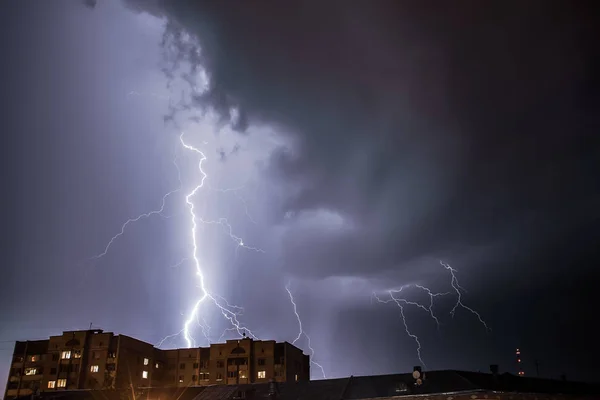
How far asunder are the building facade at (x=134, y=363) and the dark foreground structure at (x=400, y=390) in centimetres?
3546

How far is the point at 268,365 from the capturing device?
302ft

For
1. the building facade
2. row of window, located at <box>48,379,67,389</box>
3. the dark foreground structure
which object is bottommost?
the dark foreground structure

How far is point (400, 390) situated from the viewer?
41344 mm

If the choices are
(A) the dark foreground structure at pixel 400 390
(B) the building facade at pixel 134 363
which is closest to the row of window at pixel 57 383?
(B) the building facade at pixel 134 363

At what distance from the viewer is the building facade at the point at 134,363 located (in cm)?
8562

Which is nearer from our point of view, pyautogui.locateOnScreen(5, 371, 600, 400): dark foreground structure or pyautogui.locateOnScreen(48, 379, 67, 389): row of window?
pyautogui.locateOnScreen(5, 371, 600, 400): dark foreground structure

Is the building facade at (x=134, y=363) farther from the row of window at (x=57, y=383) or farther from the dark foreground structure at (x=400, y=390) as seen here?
the dark foreground structure at (x=400, y=390)

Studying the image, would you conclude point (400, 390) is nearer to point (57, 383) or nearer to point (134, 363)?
point (134, 363)

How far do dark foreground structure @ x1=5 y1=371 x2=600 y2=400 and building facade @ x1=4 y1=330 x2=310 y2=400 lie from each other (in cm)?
3546

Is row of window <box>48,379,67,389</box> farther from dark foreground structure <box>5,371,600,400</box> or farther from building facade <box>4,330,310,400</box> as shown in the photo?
dark foreground structure <box>5,371,600,400</box>

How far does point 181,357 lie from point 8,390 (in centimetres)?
3174

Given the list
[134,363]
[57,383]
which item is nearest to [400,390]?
[134,363]

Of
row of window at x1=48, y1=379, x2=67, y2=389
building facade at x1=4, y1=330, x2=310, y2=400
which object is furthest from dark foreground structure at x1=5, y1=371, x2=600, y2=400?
row of window at x1=48, y1=379, x2=67, y2=389

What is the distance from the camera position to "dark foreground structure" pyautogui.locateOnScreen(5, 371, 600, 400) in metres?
38.4
